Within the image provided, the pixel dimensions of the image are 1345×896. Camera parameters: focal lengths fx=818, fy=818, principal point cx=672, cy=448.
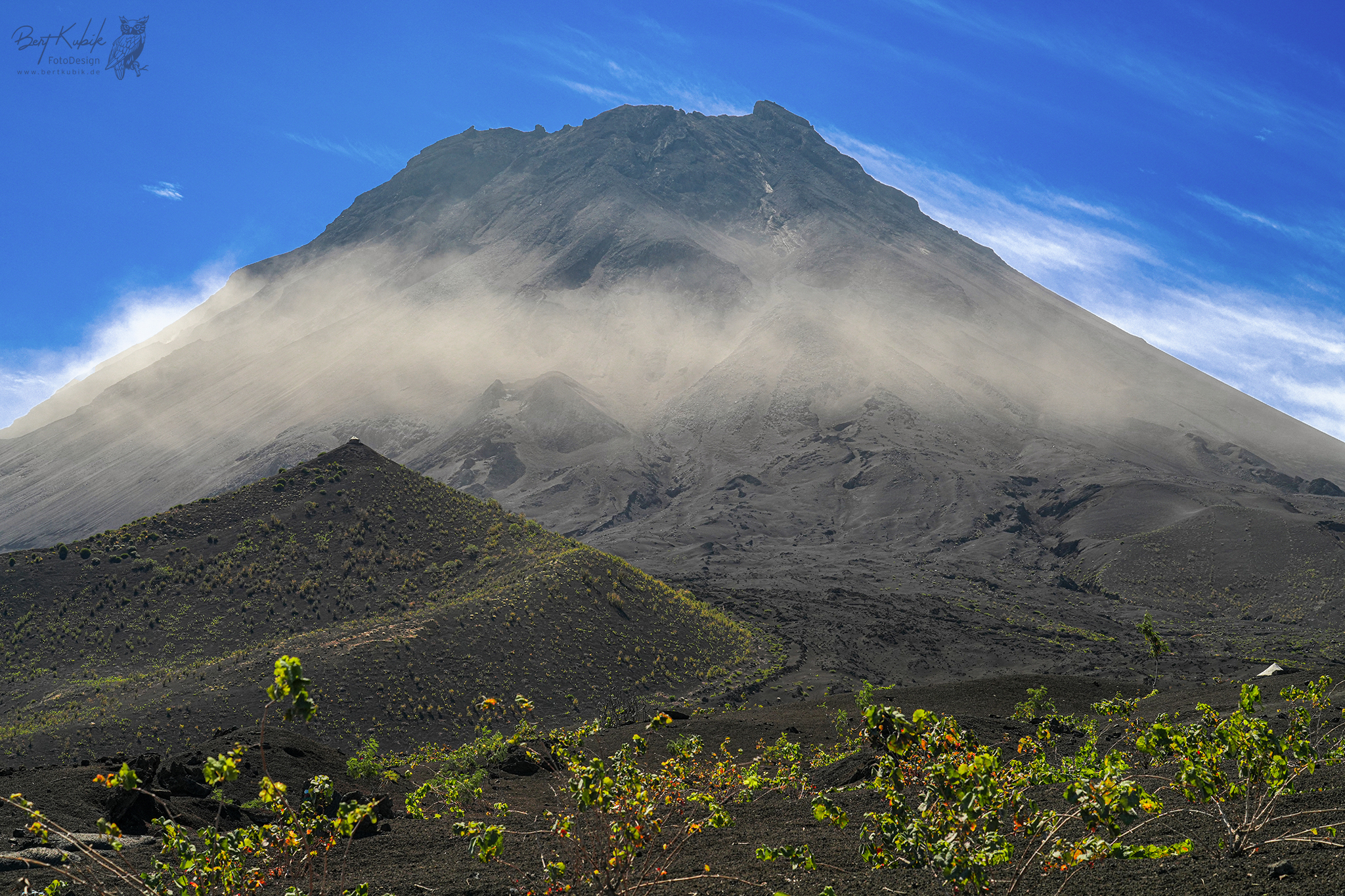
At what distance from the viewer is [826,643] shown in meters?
41.2

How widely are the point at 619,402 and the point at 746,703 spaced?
94.8 metres

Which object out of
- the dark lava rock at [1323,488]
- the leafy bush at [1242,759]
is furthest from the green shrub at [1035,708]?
the dark lava rock at [1323,488]

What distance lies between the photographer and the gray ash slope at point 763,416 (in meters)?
57.9

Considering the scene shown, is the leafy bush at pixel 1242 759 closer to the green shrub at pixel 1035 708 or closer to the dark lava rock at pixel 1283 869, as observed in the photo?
the dark lava rock at pixel 1283 869

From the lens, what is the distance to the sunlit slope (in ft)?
79.8

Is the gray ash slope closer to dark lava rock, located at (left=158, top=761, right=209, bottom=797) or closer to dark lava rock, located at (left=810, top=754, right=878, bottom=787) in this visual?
dark lava rock, located at (left=810, top=754, right=878, bottom=787)

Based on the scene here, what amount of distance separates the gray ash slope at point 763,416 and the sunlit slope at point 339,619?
37.5 ft

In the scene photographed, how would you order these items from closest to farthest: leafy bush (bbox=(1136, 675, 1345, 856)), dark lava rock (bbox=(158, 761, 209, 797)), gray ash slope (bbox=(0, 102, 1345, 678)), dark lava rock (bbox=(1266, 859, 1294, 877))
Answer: leafy bush (bbox=(1136, 675, 1345, 856)) → dark lava rock (bbox=(1266, 859, 1294, 877)) → dark lava rock (bbox=(158, 761, 209, 797)) → gray ash slope (bbox=(0, 102, 1345, 678))

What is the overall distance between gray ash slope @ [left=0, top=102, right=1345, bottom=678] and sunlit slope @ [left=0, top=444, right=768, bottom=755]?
37.5 feet

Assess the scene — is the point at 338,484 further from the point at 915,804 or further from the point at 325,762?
the point at 915,804

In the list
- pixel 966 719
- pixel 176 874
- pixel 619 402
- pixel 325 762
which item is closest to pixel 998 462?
pixel 619 402

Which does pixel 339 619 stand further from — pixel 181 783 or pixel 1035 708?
pixel 1035 708

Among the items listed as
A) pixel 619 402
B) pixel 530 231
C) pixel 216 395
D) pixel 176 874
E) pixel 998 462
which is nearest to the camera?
pixel 176 874

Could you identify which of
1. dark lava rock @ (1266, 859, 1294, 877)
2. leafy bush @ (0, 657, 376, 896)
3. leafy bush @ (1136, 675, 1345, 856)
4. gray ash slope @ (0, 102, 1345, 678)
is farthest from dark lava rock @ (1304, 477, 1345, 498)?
leafy bush @ (0, 657, 376, 896)
